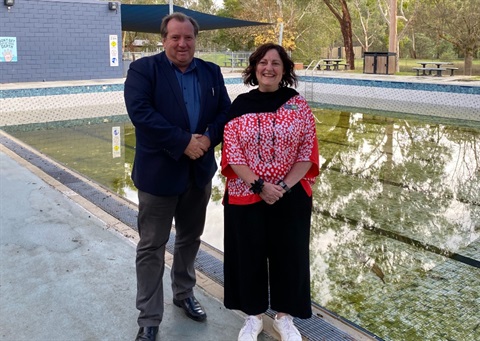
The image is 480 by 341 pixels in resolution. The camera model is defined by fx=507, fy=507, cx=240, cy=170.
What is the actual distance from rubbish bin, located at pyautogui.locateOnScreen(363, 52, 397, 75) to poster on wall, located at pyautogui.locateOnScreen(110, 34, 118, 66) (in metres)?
7.34

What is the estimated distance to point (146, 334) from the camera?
1881 millimetres

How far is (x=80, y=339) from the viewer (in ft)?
→ 6.28

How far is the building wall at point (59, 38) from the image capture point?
12529 millimetres

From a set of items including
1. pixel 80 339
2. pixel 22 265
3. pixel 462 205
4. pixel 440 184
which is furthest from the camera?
pixel 440 184

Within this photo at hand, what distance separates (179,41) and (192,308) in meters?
1.06

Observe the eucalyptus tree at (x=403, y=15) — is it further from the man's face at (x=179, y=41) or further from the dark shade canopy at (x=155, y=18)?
the man's face at (x=179, y=41)

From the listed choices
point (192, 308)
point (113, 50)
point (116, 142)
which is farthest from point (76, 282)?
point (113, 50)

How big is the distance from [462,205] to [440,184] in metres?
0.61

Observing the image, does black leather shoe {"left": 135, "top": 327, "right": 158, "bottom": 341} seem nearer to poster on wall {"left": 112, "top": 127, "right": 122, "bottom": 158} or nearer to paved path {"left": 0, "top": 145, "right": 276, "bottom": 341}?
paved path {"left": 0, "top": 145, "right": 276, "bottom": 341}

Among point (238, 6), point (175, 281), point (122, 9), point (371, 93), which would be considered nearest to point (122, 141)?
point (175, 281)

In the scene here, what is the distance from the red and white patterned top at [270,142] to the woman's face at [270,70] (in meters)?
0.09

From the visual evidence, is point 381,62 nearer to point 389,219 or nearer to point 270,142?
point 389,219

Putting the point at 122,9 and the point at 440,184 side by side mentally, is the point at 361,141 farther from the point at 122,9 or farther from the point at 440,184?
the point at 122,9

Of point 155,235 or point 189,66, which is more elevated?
point 189,66
